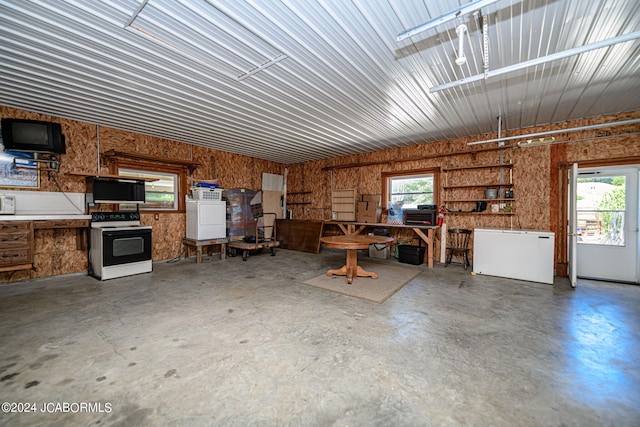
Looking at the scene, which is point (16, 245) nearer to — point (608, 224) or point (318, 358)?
point (318, 358)

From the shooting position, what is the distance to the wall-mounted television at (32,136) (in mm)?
3775

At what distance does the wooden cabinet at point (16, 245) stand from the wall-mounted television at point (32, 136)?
1.24 metres

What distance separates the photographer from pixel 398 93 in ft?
11.7

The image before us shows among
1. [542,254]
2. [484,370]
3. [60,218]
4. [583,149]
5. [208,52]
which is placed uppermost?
[208,52]

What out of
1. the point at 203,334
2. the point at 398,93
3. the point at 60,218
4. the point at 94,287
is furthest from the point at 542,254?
the point at 60,218

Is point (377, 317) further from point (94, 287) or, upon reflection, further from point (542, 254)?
point (94, 287)

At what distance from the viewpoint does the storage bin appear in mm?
5613

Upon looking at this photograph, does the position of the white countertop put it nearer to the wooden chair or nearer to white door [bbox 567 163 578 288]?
the wooden chair

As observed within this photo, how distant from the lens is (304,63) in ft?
9.28

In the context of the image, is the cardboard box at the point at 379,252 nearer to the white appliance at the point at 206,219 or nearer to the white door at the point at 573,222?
the white door at the point at 573,222

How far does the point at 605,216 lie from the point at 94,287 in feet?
28.5

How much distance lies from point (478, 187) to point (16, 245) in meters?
8.20

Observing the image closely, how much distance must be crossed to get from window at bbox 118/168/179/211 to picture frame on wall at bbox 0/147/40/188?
1292mm

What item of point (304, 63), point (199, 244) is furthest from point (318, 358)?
point (199, 244)
